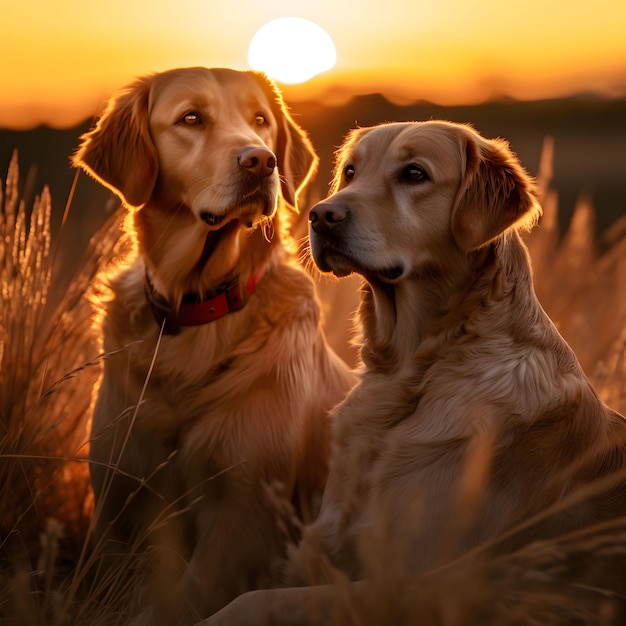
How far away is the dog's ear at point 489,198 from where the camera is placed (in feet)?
8.09

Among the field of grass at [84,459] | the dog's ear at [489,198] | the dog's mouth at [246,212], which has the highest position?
the dog's ear at [489,198]

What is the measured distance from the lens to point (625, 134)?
11.7 metres

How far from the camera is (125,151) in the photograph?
3.02 meters

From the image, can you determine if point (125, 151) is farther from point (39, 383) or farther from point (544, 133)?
point (544, 133)

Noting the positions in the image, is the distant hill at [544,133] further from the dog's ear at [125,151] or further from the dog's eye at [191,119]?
the dog's eye at [191,119]

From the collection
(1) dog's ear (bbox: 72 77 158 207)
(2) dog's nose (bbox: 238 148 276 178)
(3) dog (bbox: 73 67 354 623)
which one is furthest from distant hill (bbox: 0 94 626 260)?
(2) dog's nose (bbox: 238 148 276 178)

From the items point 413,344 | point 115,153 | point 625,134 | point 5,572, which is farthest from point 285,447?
point 625,134

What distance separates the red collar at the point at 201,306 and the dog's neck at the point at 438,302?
49 centimetres

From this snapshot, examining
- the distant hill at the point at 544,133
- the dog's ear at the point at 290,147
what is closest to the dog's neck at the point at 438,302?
the dog's ear at the point at 290,147

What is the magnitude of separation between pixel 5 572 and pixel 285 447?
947mm

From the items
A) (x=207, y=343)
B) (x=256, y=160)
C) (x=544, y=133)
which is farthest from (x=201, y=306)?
(x=544, y=133)

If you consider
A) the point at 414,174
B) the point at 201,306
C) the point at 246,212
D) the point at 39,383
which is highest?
the point at 414,174

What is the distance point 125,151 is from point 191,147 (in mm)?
249

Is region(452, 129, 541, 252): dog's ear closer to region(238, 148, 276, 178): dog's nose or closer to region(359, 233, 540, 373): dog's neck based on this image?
region(359, 233, 540, 373): dog's neck
